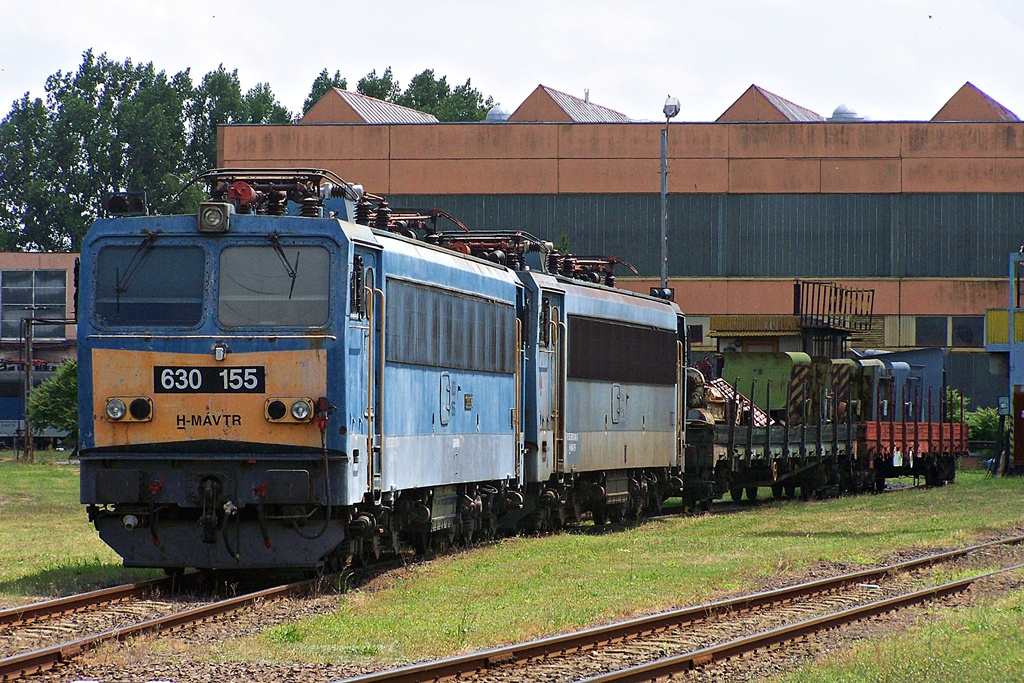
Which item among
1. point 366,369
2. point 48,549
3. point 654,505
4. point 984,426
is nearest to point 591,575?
point 366,369

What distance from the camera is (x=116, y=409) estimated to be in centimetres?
1348

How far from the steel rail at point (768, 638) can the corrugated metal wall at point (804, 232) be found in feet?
133

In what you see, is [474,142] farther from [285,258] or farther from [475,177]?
[285,258]

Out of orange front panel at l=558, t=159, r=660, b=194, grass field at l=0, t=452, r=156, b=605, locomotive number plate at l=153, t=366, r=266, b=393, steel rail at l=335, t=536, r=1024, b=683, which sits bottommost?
grass field at l=0, t=452, r=156, b=605

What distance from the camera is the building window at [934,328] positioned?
5512 centimetres

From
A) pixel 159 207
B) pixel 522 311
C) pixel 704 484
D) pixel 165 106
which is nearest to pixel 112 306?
pixel 522 311

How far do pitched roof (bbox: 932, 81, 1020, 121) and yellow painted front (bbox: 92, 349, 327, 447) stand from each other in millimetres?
54627

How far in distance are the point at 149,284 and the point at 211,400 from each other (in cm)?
125

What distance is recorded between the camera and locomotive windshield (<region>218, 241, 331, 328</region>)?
1348 centimetres

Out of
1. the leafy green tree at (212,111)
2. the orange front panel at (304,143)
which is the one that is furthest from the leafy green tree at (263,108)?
the orange front panel at (304,143)

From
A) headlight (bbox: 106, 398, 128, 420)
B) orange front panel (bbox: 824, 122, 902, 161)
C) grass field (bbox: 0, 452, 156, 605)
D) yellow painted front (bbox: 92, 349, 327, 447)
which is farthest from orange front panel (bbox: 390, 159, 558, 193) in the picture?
headlight (bbox: 106, 398, 128, 420)

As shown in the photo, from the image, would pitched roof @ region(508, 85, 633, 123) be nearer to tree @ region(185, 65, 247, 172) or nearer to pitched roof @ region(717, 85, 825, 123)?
pitched roof @ region(717, 85, 825, 123)

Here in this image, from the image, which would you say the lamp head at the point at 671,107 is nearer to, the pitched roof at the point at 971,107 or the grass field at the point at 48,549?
the grass field at the point at 48,549

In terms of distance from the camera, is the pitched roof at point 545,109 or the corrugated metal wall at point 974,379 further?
the pitched roof at point 545,109
